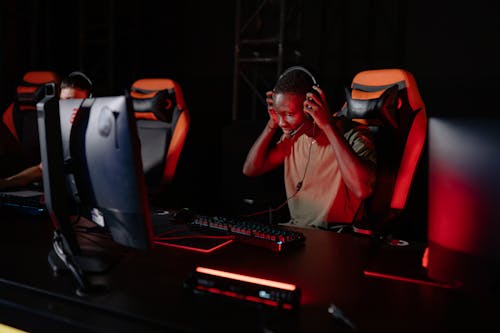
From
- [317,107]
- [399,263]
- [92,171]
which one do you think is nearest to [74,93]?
[317,107]

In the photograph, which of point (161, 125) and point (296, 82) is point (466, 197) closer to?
→ point (296, 82)

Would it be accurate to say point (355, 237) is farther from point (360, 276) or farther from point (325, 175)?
point (325, 175)

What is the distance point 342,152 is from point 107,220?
888mm

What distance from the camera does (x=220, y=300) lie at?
0.77m

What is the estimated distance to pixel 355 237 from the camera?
4.12 ft

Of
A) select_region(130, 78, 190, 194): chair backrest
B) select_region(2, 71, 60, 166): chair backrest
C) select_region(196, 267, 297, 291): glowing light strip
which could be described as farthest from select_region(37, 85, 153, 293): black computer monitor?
select_region(2, 71, 60, 166): chair backrest

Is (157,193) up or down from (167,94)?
down

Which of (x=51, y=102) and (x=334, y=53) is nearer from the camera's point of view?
(x=51, y=102)

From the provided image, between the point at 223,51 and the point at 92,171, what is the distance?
3.95 m

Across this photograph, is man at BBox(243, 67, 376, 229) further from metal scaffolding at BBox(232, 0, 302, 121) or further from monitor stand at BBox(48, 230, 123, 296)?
metal scaffolding at BBox(232, 0, 302, 121)

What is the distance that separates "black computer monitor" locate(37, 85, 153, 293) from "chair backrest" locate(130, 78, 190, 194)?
4.67ft

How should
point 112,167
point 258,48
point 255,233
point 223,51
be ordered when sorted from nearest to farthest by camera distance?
point 112,167, point 255,233, point 258,48, point 223,51

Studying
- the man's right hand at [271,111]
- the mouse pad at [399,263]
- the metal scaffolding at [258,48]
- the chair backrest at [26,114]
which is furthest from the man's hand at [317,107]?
the metal scaffolding at [258,48]

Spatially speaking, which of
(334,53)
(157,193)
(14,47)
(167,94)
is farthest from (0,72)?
(334,53)
